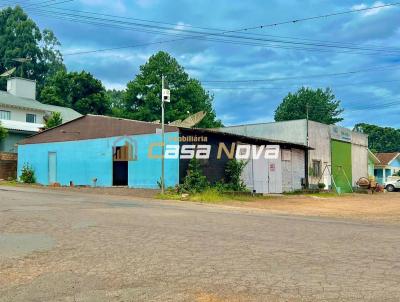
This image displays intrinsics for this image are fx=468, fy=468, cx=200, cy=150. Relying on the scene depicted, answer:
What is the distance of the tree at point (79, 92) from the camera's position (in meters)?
60.6

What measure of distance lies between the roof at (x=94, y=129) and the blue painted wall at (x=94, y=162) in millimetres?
306

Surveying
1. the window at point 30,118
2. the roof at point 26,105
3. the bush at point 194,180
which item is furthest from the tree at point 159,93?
the bush at point 194,180

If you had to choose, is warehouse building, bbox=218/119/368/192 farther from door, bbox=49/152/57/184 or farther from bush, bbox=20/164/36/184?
bush, bbox=20/164/36/184

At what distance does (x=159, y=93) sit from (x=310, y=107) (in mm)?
31225

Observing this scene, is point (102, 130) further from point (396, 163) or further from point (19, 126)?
point (396, 163)

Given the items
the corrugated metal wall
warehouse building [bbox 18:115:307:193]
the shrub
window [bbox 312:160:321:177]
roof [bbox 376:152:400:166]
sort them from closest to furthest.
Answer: warehouse building [bbox 18:115:307:193] → the shrub → the corrugated metal wall → window [bbox 312:160:321:177] → roof [bbox 376:152:400:166]

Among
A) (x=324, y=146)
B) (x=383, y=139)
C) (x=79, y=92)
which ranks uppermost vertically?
(x=79, y=92)

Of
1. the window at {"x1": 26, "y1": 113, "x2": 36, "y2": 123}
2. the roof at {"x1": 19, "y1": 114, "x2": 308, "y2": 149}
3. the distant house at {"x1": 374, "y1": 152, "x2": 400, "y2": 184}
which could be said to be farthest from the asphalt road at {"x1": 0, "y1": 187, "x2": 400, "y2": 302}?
the distant house at {"x1": 374, "y1": 152, "x2": 400, "y2": 184}

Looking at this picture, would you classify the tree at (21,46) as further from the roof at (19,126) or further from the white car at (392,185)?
the white car at (392,185)

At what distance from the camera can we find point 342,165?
4156 cm

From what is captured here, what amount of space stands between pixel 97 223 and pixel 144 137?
1597 centimetres

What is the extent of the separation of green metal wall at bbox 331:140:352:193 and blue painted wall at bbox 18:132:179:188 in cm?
1904

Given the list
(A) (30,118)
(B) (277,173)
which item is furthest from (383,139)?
(A) (30,118)

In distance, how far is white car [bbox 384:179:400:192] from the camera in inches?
1860
